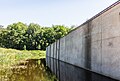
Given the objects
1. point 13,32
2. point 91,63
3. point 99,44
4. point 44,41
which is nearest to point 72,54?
point 91,63

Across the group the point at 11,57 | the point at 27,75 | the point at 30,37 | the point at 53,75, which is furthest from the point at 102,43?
the point at 30,37

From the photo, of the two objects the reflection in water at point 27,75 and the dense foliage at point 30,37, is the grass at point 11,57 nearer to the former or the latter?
the reflection in water at point 27,75

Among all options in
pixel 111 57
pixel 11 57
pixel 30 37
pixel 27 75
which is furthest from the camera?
pixel 30 37

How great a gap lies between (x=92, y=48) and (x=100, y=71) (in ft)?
6.34

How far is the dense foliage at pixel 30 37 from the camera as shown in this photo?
224 feet

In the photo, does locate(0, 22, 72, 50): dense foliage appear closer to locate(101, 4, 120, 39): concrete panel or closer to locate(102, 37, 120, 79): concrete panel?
locate(101, 4, 120, 39): concrete panel

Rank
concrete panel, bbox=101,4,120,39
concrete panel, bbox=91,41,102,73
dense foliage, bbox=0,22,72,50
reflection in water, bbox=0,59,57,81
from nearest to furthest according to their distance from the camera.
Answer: concrete panel, bbox=101,4,120,39
reflection in water, bbox=0,59,57,81
concrete panel, bbox=91,41,102,73
dense foliage, bbox=0,22,72,50

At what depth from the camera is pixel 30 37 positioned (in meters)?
A: 69.8

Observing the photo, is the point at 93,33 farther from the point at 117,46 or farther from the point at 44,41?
the point at 44,41

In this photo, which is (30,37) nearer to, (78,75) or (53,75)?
(53,75)

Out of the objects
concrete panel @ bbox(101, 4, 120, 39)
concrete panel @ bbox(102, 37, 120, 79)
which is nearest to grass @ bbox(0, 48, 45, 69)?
concrete panel @ bbox(102, 37, 120, 79)

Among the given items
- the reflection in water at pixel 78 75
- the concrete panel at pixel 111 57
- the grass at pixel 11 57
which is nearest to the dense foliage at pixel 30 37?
the grass at pixel 11 57

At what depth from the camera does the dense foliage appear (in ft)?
224

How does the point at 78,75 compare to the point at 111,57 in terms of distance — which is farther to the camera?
the point at 78,75
